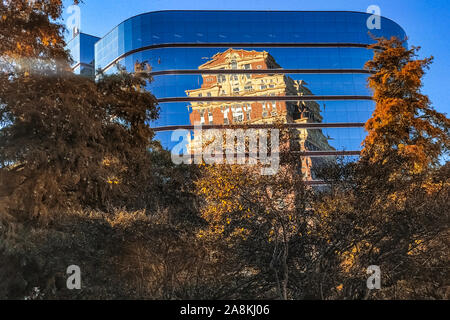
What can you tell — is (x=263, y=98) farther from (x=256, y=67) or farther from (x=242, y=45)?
(x=242, y=45)

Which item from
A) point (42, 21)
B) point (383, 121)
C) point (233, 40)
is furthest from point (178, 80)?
point (42, 21)

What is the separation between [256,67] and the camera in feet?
188

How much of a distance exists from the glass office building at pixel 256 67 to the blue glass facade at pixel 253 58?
0.38ft

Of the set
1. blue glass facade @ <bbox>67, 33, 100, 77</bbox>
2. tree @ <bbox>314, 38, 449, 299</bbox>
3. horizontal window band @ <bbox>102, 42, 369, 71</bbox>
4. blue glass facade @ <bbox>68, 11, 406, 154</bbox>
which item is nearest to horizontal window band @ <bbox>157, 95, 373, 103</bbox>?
blue glass facade @ <bbox>68, 11, 406, 154</bbox>

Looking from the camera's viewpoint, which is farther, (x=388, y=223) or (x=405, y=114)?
(x=405, y=114)

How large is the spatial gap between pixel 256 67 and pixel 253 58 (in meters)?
1.17

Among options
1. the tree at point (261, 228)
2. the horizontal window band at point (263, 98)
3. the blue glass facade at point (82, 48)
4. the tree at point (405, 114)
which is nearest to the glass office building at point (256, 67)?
the horizontal window band at point (263, 98)

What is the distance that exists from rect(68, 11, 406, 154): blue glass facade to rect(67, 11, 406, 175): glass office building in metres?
0.12

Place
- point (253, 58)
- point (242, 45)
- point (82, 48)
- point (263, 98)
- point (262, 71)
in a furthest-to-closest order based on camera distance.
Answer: point (82, 48), point (242, 45), point (253, 58), point (262, 71), point (263, 98)

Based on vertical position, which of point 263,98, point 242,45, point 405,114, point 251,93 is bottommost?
point 405,114

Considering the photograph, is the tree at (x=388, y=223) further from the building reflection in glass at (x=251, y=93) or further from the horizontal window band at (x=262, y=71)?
the horizontal window band at (x=262, y=71)

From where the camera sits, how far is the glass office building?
181ft

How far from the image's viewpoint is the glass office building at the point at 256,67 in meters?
55.2

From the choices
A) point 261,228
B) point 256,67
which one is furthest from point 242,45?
point 261,228
